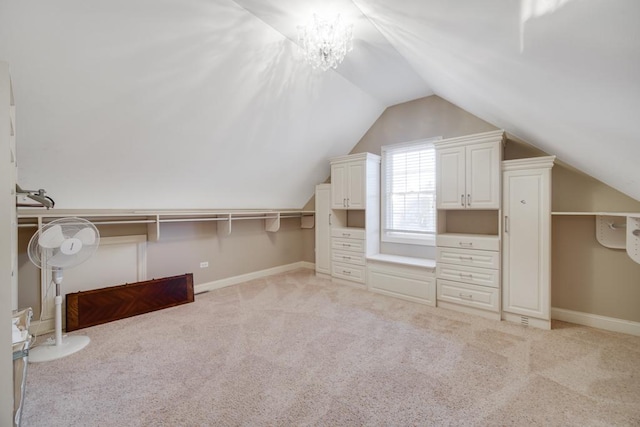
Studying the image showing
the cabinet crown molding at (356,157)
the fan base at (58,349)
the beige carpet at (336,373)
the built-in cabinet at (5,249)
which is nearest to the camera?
the built-in cabinet at (5,249)

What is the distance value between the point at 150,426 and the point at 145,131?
2503mm

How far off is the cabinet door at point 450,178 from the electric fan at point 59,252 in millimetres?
3742

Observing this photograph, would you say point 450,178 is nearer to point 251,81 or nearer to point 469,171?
point 469,171

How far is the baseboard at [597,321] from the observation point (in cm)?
281

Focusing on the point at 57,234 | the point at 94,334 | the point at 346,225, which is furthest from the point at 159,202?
the point at 346,225

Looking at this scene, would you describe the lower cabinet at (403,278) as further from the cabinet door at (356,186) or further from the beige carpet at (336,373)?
the cabinet door at (356,186)

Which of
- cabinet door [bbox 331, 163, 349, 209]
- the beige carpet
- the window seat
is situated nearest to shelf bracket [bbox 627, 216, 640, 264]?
the beige carpet

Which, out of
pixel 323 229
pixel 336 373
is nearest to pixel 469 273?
pixel 336 373

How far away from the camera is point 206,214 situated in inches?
157

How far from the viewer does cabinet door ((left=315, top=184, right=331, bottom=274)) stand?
4.83 m

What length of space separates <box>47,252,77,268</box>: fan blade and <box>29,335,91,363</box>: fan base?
73cm

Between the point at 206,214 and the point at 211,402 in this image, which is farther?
the point at 206,214

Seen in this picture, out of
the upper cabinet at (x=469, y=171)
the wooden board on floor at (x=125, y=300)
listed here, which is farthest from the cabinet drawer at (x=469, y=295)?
the wooden board on floor at (x=125, y=300)

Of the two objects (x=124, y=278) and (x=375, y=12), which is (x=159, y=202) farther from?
(x=375, y=12)
